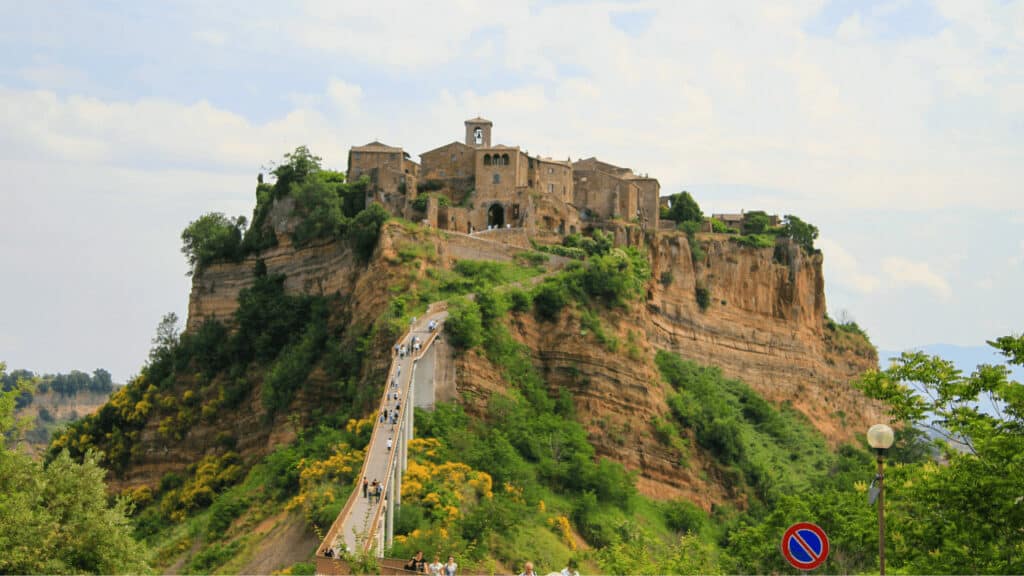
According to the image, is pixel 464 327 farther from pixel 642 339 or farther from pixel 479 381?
pixel 642 339

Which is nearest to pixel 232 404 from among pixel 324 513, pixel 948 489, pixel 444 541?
pixel 324 513

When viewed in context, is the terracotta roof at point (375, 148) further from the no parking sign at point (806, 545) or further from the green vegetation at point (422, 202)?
the no parking sign at point (806, 545)

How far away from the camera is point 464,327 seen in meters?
56.5

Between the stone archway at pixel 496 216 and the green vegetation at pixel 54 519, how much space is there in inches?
1703

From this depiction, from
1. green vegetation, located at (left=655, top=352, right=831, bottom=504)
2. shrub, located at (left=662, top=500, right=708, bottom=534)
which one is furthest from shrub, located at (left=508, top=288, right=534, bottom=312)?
shrub, located at (left=662, top=500, right=708, bottom=534)

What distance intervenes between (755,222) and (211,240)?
1551 inches

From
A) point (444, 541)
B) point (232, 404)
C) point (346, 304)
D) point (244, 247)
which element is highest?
point (244, 247)

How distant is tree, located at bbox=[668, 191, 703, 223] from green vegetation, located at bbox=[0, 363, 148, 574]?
192ft

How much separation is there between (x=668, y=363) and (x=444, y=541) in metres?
→ 32.9

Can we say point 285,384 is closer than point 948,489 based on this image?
No

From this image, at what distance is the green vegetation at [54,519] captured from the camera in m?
26.8

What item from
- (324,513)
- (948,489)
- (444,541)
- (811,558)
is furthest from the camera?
(324,513)

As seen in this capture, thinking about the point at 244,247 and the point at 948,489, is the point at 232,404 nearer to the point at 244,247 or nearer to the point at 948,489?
the point at 244,247

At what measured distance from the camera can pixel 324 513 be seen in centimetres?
4588
